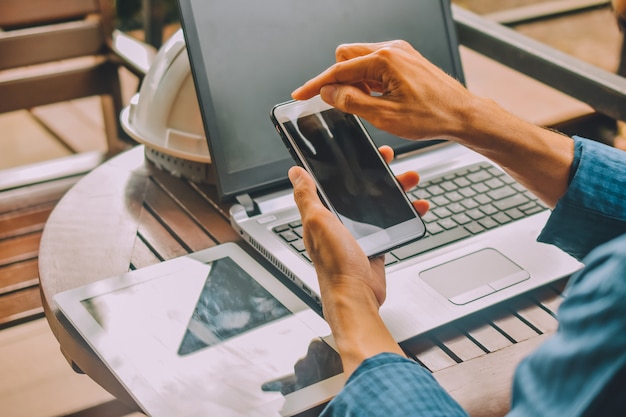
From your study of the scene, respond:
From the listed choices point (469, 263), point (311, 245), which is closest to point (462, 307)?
point (469, 263)

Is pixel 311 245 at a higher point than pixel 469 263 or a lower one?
higher

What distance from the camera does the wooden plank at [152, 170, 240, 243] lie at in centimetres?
98

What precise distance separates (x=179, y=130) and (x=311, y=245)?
0.42 m

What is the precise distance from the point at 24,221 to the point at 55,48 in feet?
1.89

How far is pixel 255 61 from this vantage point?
0.97 m

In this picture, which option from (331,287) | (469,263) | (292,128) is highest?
(292,128)

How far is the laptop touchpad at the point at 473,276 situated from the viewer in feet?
2.68

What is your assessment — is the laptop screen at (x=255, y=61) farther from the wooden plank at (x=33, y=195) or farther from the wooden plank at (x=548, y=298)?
the wooden plank at (x=33, y=195)

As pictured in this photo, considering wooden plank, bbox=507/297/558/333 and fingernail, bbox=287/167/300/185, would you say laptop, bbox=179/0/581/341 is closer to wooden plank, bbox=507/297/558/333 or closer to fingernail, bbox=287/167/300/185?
wooden plank, bbox=507/297/558/333

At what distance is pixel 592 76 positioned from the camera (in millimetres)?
1259

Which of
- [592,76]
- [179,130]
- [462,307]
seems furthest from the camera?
[592,76]

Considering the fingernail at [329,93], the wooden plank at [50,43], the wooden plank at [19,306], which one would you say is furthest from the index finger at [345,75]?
the wooden plank at [50,43]

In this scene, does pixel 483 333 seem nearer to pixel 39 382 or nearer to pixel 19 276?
pixel 19 276

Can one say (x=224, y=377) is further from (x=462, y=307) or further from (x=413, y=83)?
(x=413, y=83)
